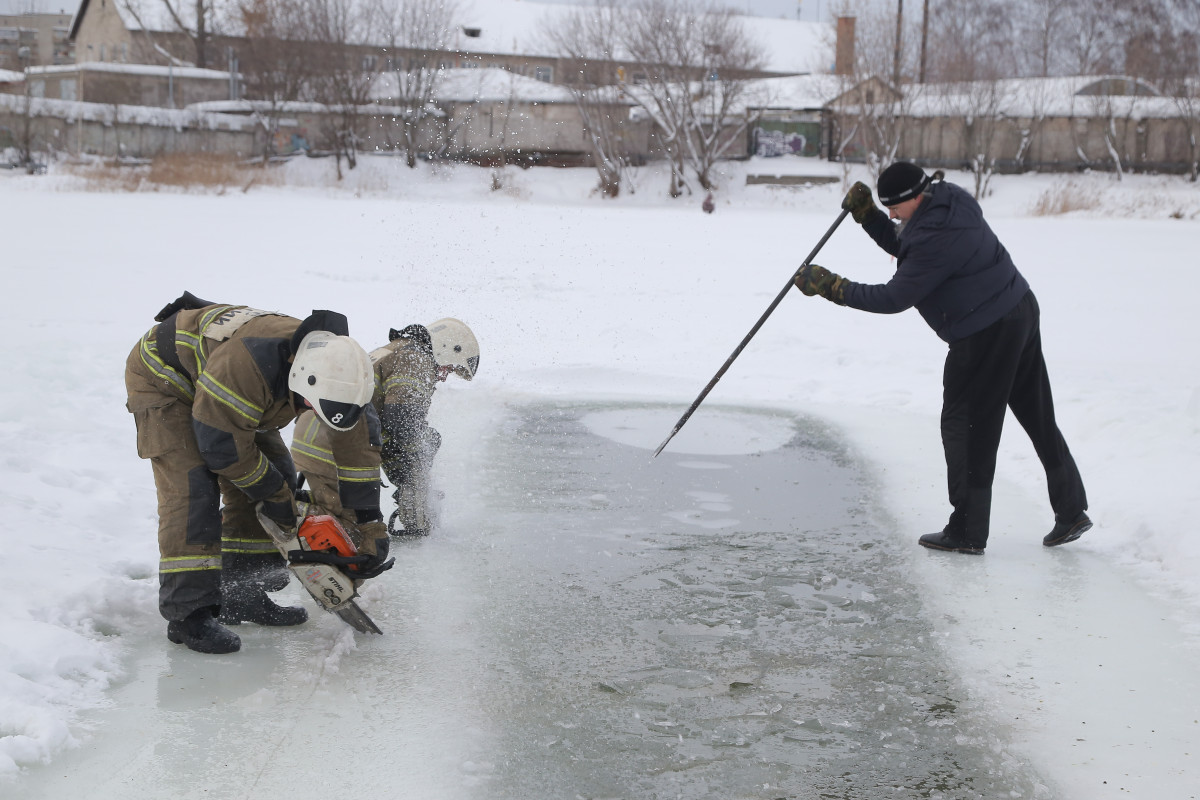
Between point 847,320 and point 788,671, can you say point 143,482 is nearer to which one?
point 788,671

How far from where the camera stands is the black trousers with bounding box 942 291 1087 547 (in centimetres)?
475

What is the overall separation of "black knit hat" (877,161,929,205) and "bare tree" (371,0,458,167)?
124 feet

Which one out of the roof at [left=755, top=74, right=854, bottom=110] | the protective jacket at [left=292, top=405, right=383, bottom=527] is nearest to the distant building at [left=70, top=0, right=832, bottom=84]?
the roof at [left=755, top=74, right=854, bottom=110]

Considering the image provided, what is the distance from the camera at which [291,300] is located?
11.6 meters

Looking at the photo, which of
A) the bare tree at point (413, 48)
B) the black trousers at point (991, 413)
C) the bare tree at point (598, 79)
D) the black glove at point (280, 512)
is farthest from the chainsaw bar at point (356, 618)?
the bare tree at point (413, 48)

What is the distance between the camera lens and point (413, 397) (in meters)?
4.67

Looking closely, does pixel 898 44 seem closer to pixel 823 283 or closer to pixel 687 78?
pixel 687 78

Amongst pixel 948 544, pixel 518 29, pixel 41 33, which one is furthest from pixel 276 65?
pixel 41 33

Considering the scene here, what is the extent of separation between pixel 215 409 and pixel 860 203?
3.14 m

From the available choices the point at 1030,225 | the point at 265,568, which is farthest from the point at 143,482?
the point at 1030,225

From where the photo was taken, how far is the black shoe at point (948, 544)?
15.9 ft

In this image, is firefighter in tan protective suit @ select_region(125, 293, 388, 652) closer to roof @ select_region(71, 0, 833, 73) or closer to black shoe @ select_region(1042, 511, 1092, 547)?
black shoe @ select_region(1042, 511, 1092, 547)

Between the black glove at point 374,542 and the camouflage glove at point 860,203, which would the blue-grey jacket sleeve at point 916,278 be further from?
the black glove at point 374,542

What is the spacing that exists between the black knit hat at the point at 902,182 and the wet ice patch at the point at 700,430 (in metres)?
2.20
